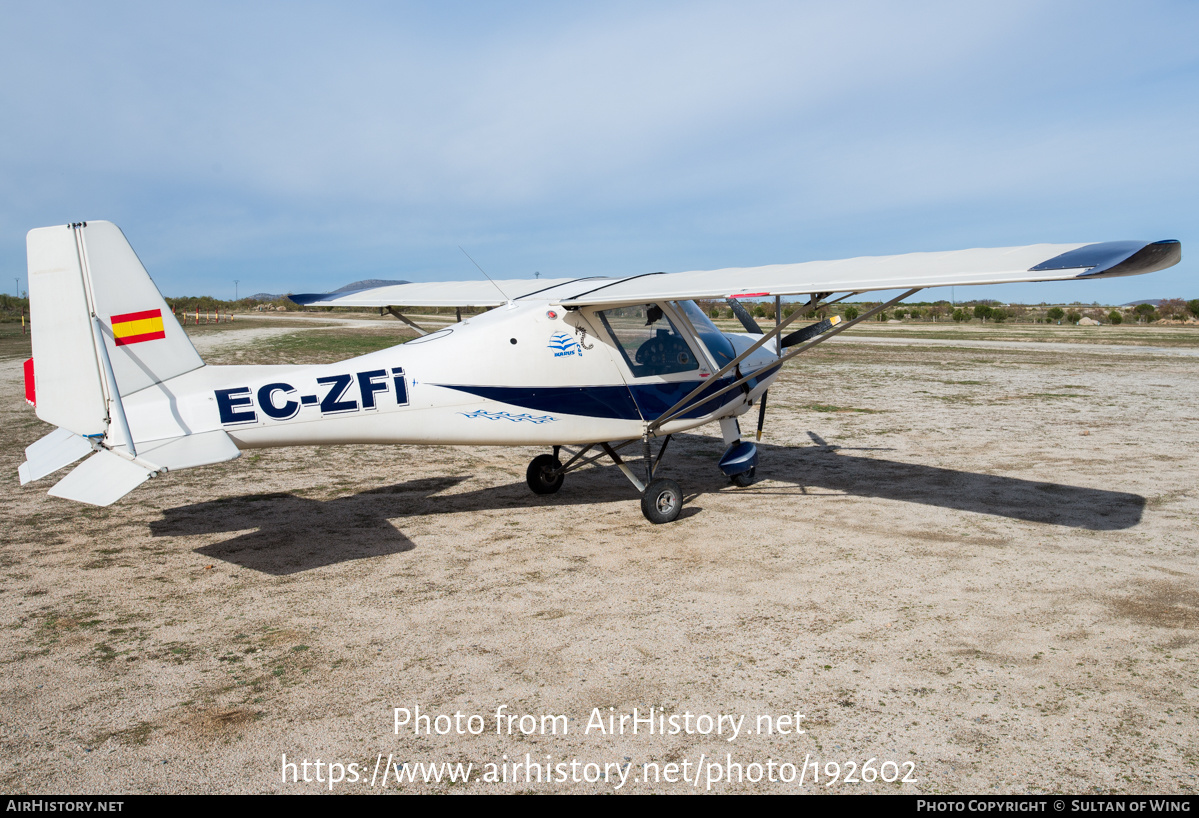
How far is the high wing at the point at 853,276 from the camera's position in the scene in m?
4.73

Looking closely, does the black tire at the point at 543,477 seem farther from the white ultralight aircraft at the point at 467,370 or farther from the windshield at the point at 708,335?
the windshield at the point at 708,335

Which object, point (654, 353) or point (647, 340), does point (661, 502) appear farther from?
point (647, 340)

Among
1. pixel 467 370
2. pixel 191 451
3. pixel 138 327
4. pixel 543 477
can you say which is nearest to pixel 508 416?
pixel 467 370

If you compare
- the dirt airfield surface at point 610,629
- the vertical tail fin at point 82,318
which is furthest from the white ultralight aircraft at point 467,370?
the dirt airfield surface at point 610,629

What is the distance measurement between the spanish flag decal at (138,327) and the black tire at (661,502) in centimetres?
466

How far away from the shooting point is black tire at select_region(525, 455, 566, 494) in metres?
8.77

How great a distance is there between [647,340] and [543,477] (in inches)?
89.1

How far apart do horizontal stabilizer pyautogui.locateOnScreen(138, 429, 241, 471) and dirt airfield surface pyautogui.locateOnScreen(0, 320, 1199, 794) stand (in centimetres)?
109

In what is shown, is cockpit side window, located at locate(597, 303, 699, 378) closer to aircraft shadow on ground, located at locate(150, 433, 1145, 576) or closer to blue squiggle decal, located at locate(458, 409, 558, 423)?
blue squiggle decal, located at locate(458, 409, 558, 423)

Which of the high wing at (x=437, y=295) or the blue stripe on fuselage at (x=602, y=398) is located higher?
the high wing at (x=437, y=295)

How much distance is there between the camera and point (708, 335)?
8.16 m

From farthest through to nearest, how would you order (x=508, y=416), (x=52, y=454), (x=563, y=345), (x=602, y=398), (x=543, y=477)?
(x=543, y=477) < (x=602, y=398) < (x=563, y=345) < (x=508, y=416) < (x=52, y=454)

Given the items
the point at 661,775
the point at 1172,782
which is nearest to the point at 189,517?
the point at 661,775

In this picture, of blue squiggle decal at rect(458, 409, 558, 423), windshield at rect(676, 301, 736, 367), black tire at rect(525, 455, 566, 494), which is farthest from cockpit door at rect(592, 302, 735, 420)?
black tire at rect(525, 455, 566, 494)
